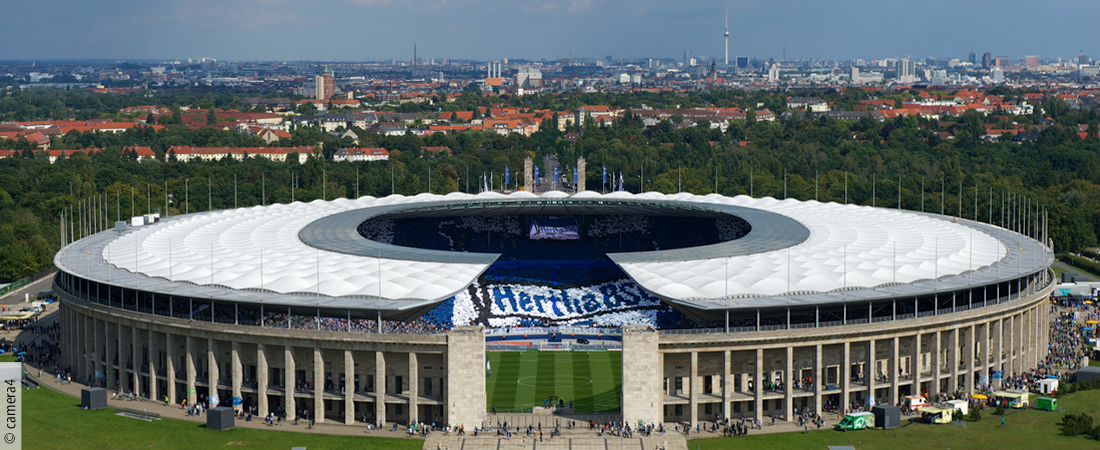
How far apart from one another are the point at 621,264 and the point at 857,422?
2337 cm

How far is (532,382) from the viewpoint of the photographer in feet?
310

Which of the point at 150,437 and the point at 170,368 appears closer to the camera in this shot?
the point at 150,437

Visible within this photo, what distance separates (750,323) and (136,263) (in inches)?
1885

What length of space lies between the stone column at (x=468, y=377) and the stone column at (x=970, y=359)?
24825mm

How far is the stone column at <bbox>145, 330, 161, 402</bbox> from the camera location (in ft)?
295

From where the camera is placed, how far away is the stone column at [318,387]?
84625 millimetres

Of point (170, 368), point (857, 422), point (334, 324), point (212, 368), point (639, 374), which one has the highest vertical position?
point (334, 324)

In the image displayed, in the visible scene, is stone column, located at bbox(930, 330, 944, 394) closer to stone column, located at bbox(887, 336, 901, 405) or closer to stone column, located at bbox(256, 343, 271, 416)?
stone column, located at bbox(887, 336, 901, 405)

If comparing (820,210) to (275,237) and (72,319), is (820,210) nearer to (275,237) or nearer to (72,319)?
(275,237)

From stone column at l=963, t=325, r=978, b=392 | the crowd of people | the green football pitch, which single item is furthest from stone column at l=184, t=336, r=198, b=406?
stone column at l=963, t=325, r=978, b=392

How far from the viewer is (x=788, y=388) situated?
8494 cm

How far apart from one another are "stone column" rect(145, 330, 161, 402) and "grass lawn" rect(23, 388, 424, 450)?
439 cm

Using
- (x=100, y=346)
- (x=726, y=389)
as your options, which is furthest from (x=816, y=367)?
(x=100, y=346)

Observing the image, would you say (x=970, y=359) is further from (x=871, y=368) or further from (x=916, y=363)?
(x=871, y=368)
